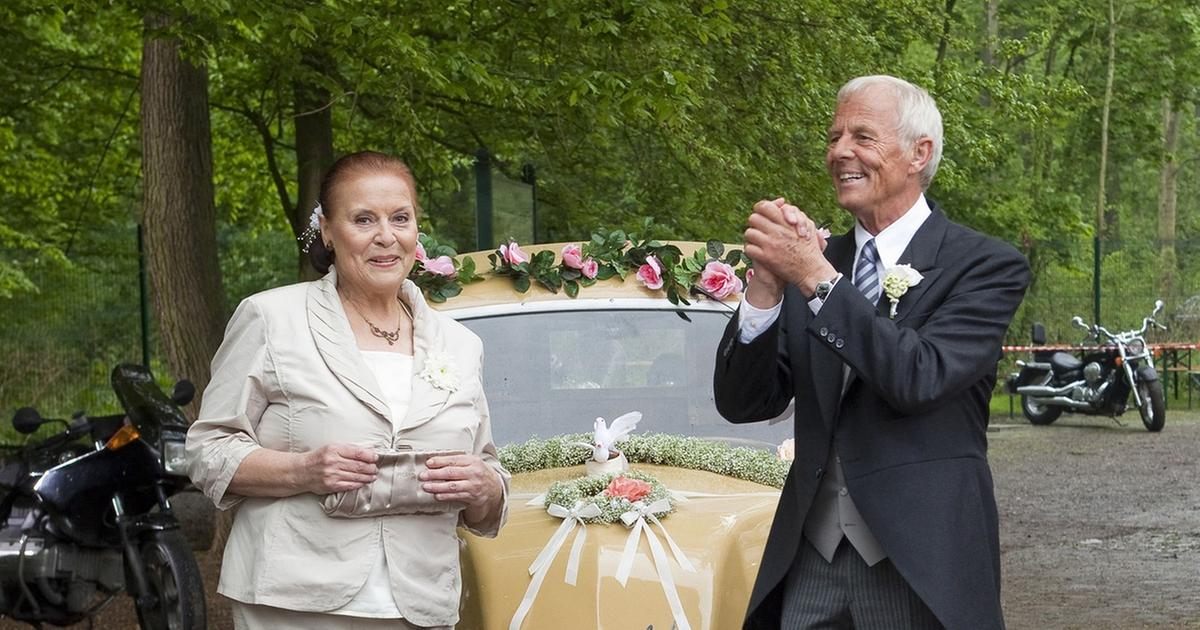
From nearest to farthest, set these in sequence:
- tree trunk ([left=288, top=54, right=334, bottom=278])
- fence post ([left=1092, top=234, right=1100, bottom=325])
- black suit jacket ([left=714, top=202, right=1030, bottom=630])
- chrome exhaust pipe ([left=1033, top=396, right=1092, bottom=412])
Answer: black suit jacket ([left=714, top=202, right=1030, bottom=630]) → tree trunk ([left=288, top=54, right=334, bottom=278]) → chrome exhaust pipe ([left=1033, top=396, right=1092, bottom=412]) → fence post ([left=1092, top=234, right=1100, bottom=325])

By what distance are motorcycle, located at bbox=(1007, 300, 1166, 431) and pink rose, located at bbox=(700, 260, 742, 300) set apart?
1607 centimetres

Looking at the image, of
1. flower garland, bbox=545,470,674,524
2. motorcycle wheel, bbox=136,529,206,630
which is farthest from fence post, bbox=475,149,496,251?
flower garland, bbox=545,470,674,524

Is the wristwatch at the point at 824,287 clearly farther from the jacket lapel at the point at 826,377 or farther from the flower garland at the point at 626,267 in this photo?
the flower garland at the point at 626,267

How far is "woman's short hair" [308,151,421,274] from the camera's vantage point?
13.4 feet

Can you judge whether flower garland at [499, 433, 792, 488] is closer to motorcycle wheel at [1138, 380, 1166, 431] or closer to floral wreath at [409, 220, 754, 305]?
floral wreath at [409, 220, 754, 305]

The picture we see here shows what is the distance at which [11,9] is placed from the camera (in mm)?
11320

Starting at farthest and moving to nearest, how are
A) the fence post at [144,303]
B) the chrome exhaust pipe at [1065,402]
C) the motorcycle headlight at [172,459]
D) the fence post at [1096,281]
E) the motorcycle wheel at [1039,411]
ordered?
the fence post at [1096,281] → the motorcycle wheel at [1039,411] → the chrome exhaust pipe at [1065,402] → the fence post at [144,303] → the motorcycle headlight at [172,459]

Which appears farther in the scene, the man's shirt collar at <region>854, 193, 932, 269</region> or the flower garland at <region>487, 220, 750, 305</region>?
the flower garland at <region>487, 220, 750, 305</region>

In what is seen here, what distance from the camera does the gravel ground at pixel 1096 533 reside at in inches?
381

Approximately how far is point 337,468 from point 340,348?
1.13 feet

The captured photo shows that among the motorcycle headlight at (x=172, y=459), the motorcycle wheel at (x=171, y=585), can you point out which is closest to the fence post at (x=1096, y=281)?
the motorcycle headlight at (x=172, y=459)

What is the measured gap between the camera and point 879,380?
3.37 meters

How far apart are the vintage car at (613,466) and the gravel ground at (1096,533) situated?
14.1ft

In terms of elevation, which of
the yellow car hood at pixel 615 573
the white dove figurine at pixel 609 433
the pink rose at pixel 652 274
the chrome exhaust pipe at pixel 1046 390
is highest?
the pink rose at pixel 652 274
